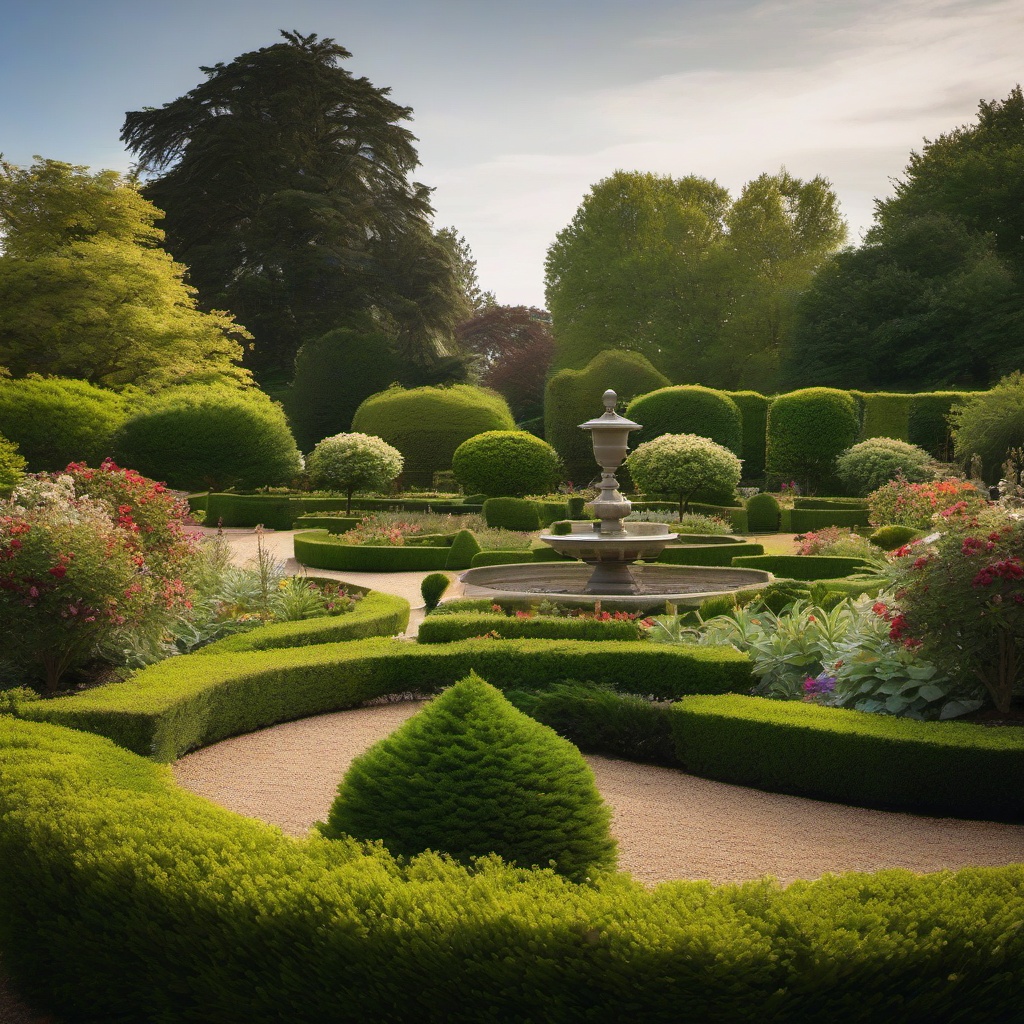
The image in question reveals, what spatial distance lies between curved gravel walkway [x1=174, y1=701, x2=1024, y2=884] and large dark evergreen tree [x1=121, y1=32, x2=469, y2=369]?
3059cm

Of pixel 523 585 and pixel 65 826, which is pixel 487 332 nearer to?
pixel 523 585

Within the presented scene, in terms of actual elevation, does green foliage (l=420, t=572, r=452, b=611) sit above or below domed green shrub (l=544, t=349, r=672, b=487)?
below

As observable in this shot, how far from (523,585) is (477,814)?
980 cm

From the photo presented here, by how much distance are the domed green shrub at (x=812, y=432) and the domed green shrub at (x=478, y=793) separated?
2515 cm

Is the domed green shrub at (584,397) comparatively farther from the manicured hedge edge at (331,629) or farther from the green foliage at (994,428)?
the manicured hedge edge at (331,629)

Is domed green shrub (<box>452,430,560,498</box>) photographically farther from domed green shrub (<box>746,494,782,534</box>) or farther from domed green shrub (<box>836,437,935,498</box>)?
domed green shrub (<box>836,437,935,498</box>)

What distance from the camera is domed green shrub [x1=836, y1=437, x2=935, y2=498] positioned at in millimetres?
24172

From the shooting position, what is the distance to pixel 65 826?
12.8 feet

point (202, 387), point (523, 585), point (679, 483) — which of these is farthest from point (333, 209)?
point (523, 585)

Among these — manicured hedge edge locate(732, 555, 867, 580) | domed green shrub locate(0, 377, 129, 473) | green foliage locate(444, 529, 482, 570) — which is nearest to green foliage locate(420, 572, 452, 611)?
green foliage locate(444, 529, 482, 570)

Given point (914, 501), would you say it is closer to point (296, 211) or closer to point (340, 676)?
point (340, 676)

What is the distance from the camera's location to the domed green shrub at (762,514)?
73.7ft

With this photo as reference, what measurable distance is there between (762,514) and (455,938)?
20.3 metres

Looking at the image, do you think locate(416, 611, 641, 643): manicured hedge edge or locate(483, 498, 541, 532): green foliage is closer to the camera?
locate(416, 611, 641, 643): manicured hedge edge
